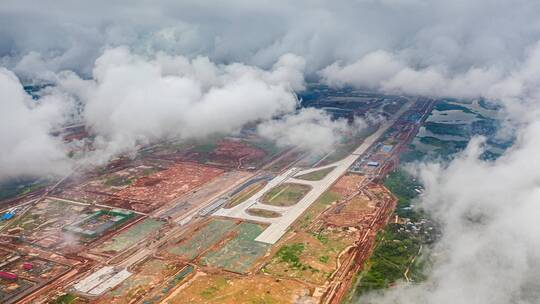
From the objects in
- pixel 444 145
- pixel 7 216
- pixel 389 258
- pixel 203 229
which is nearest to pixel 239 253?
pixel 203 229

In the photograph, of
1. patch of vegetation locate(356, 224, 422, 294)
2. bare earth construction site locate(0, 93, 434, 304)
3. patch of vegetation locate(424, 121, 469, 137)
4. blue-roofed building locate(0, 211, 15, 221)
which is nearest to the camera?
patch of vegetation locate(356, 224, 422, 294)

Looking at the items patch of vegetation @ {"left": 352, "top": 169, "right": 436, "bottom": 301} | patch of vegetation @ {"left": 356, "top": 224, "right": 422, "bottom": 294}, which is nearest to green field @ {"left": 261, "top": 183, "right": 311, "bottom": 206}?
patch of vegetation @ {"left": 352, "top": 169, "right": 436, "bottom": 301}

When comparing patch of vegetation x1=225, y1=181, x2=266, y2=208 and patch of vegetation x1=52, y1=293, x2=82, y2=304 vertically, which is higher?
patch of vegetation x1=225, y1=181, x2=266, y2=208

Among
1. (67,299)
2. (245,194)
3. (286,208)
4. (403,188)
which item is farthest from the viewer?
(245,194)

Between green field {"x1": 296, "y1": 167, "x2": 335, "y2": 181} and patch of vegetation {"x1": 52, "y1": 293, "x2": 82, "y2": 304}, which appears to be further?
green field {"x1": 296, "y1": 167, "x2": 335, "y2": 181}

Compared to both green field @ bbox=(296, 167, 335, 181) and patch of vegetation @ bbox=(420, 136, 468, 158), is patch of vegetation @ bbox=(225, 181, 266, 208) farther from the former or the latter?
patch of vegetation @ bbox=(420, 136, 468, 158)

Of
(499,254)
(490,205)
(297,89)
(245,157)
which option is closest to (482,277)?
(499,254)

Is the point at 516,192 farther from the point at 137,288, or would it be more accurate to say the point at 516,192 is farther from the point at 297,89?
the point at 297,89

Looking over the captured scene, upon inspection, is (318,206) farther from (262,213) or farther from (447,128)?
(447,128)
